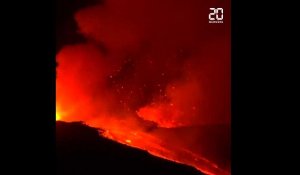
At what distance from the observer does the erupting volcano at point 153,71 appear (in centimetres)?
652

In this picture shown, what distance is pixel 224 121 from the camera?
21.6 feet

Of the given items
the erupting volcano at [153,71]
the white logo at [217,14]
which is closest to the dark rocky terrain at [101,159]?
the erupting volcano at [153,71]

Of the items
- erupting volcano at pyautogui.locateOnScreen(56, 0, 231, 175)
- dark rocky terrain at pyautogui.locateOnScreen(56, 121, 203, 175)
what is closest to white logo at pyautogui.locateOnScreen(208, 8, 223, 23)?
erupting volcano at pyautogui.locateOnScreen(56, 0, 231, 175)

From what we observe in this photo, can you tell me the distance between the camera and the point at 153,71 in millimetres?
6910

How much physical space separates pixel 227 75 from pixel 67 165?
9.96 feet

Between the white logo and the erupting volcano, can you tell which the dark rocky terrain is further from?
the white logo

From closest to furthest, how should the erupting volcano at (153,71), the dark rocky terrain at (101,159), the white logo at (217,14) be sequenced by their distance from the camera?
the dark rocky terrain at (101,159) < the white logo at (217,14) < the erupting volcano at (153,71)

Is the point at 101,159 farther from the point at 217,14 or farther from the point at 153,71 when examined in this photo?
the point at 217,14

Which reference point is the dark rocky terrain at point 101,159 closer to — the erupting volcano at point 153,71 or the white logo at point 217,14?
the erupting volcano at point 153,71

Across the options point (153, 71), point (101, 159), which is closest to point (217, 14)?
point (153, 71)

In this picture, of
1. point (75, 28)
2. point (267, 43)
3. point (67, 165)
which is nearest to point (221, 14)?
point (267, 43)

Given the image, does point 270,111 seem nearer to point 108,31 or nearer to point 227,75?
point 227,75

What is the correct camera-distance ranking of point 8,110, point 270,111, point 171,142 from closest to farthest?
point 8,110
point 270,111
point 171,142

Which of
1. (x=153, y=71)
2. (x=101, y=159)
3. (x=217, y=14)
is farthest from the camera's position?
(x=153, y=71)
